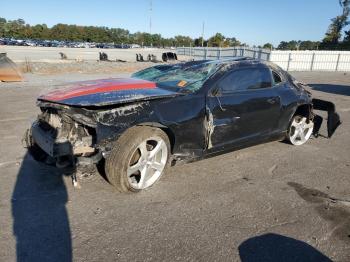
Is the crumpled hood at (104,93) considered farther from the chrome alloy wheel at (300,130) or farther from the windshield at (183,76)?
the chrome alloy wheel at (300,130)

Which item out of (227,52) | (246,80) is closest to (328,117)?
(246,80)

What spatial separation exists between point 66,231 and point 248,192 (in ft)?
7.19

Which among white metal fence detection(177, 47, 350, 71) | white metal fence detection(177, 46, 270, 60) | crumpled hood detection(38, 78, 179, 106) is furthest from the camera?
white metal fence detection(177, 46, 270, 60)

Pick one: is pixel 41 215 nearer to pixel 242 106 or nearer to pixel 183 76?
pixel 183 76

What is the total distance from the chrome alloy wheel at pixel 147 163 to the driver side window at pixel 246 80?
4.06ft

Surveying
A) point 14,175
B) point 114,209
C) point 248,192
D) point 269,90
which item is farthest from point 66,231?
point 269,90

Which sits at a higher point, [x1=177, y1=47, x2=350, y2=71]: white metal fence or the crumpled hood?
the crumpled hood

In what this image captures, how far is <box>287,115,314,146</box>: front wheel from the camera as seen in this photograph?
6.21 m

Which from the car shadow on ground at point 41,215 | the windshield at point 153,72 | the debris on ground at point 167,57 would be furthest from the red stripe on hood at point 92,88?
the debris on ground at point 167,57

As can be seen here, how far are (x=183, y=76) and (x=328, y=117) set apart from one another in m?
3.22

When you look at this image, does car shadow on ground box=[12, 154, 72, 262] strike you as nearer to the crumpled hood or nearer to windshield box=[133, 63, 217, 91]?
the crumpled hood

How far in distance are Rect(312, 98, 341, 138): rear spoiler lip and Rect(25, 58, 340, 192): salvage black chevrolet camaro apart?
1208 millimetres

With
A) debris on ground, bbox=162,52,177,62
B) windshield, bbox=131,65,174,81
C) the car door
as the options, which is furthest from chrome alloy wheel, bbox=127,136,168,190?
debris on ground, bbox=162,52,177,62

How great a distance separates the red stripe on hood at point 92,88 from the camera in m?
3.97
